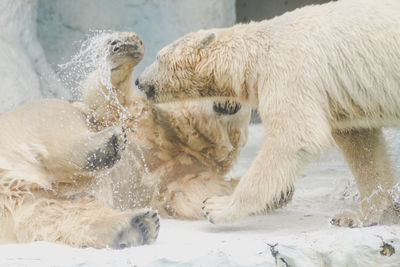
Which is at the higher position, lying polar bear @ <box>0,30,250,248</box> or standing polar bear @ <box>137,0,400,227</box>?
standing polar bear @ <box>137,0,400,227</box>

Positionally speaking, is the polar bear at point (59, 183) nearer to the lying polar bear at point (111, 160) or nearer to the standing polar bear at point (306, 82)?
the lying polar bear at point (111, 160)

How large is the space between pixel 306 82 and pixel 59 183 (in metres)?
1.52

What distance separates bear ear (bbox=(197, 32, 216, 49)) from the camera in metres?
3.46

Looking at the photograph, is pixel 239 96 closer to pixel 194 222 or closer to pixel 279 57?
pixel 279 57

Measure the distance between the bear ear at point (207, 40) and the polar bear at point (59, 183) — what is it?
0.70 meters

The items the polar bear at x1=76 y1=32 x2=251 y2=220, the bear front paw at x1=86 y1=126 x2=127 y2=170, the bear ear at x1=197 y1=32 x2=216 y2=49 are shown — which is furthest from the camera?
the polar bear at x1=76 y1=32 x2=251 y2=220

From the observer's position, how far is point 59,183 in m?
3.39

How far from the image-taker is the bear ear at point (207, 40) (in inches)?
136

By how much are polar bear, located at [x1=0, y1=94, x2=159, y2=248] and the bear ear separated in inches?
27.4

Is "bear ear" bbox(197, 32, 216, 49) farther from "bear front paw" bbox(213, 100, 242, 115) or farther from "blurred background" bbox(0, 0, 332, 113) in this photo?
"blurred background" bbox(0, 0, 332, 113)

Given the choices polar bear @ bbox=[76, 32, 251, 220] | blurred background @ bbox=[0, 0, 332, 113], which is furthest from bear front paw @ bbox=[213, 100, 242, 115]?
blurred background @ bbox=[0, 0, 332, 113]

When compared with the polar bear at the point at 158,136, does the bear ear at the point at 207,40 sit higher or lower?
higher

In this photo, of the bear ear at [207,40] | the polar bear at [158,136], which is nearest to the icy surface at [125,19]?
the polar bear at [158,136]

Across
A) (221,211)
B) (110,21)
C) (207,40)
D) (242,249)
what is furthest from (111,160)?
(110,21)
